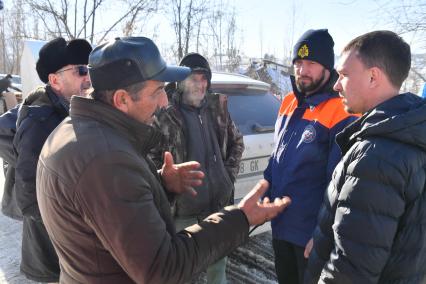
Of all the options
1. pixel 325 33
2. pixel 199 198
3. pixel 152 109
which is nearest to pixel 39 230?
pixel 199 198

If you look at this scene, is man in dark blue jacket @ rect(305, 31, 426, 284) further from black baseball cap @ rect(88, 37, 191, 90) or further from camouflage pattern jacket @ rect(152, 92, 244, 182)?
camouflage pattern jacket @ rect(152, 92, 244, 182)

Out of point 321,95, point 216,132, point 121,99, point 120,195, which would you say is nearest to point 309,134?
point 321,95

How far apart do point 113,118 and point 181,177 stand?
0.58 m

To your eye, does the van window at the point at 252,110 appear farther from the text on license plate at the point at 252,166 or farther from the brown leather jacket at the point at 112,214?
the brown leather jacket at the point at 112,214

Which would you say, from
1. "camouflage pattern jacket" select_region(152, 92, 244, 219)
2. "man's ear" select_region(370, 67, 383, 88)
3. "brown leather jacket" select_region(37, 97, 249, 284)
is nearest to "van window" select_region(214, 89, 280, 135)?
"camouflage pattern jacket" select_region(152, 92, 244, 219)

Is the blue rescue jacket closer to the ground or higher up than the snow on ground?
higher up

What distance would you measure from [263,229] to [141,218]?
251 cm

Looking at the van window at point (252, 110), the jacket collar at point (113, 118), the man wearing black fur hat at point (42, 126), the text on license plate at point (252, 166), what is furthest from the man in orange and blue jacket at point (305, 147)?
the man wearing black fur hat at point (42, 126)

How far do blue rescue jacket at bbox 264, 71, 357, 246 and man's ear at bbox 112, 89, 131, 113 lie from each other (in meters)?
1.15

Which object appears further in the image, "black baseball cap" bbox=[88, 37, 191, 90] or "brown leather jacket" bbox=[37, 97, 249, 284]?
"black baseball cap" bbox=[88, 37, 191, 90]

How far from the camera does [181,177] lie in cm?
180

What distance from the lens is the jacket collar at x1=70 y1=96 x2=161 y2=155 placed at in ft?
4.34

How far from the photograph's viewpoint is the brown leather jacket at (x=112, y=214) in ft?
3.78

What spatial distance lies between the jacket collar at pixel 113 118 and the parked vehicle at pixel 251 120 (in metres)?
2.02
